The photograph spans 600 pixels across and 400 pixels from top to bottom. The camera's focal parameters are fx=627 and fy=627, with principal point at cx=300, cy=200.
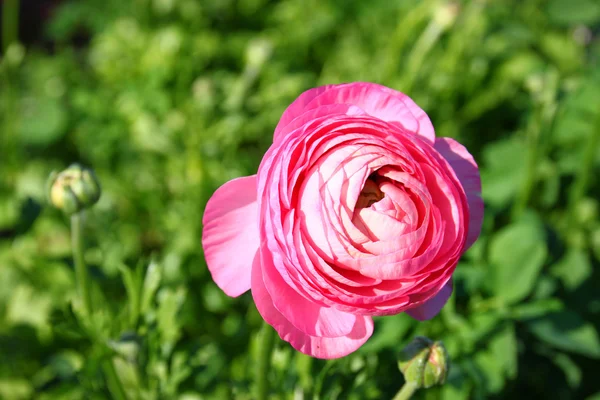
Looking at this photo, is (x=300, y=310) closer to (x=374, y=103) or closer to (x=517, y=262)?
(x=374, y=103)

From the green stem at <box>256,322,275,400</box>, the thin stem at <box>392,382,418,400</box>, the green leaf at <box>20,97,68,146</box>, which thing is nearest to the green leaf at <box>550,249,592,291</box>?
the thin stem at <box>392,382,418,400</box>

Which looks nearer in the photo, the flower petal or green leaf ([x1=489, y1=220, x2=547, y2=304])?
the flower petal

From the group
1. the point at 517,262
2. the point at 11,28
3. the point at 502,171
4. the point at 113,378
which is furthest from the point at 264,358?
the point at 11,28

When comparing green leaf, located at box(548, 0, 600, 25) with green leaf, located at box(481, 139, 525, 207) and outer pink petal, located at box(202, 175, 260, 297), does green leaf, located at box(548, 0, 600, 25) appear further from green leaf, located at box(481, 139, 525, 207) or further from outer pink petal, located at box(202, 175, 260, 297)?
outer pink petal, located at box(202, 175, 260, 297)

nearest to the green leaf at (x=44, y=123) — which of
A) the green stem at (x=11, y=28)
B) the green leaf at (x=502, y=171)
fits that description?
the green stem at (x=11, y=28)

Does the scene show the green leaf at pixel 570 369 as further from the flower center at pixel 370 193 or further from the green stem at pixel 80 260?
the green stem at pixel 80 260

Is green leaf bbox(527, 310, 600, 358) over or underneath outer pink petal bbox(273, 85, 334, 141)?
underneath
